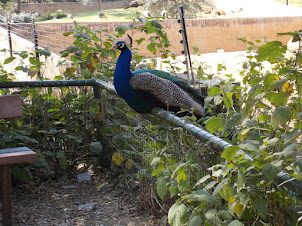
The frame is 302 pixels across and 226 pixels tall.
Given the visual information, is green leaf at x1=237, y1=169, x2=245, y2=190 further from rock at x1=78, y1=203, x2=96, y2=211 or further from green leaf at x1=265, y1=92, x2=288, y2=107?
rock at x1=78, y1=203, x2=96, y2=211

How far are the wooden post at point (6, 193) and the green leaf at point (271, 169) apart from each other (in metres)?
2.23

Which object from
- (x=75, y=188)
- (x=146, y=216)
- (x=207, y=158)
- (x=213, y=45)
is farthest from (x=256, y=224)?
(x=213, y=45)

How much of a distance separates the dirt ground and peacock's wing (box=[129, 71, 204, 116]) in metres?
0.91

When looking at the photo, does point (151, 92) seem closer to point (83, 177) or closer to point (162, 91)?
point (162, 91)

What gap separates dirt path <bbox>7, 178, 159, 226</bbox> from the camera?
3605 millimetres

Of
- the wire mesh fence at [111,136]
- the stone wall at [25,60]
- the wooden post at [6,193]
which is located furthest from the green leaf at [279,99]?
the stone wall at [25,60]

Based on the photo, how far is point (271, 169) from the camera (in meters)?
1.55

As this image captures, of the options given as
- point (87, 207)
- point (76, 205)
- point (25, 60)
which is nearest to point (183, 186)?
point (87, 207)

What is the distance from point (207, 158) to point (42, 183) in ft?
8.01

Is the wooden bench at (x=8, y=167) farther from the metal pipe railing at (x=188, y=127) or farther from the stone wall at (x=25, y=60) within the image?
the stone wall at (x=25, y=60)

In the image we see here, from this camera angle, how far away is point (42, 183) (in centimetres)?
438

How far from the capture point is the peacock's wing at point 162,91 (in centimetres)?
347

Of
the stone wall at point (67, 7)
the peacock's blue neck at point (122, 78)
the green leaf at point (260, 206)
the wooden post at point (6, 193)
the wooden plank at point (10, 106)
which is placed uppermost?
the stone wall at point (67, 7)

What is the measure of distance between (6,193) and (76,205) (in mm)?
873
